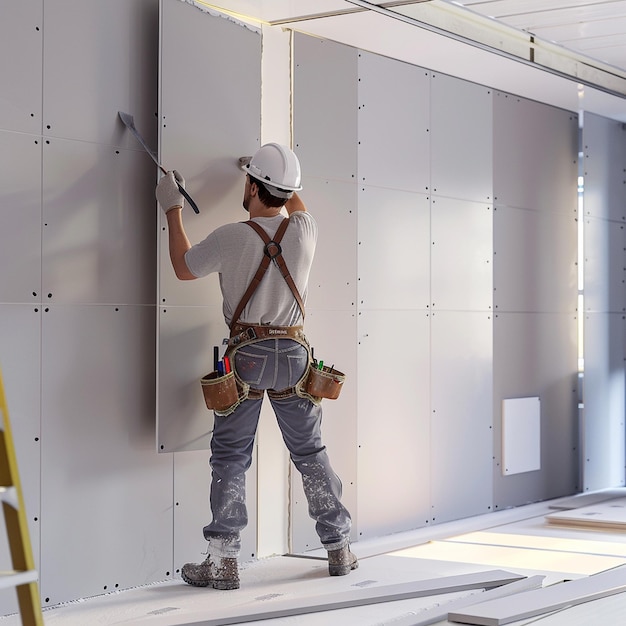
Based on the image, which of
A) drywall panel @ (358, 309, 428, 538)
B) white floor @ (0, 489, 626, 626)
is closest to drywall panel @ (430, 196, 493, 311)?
drywall panel @ (358, 309, 428, 538)

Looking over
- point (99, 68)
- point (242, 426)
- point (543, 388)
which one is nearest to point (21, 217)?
point (99, 68)

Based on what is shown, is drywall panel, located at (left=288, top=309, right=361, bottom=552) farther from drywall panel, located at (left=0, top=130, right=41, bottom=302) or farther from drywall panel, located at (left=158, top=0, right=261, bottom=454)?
drywall panel, located at (left=0, top=130, right=41, bottom=302)

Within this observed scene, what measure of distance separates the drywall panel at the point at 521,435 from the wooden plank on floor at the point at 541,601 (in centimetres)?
199

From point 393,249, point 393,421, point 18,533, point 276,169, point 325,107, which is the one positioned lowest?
point 18,533

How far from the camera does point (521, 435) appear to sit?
6480 millimetres

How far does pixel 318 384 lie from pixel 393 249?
1498 mm

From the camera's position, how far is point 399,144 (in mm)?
5621

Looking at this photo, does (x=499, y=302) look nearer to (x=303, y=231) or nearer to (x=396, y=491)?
(x=396, y=491)

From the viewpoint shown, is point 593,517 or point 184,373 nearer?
point 184,373

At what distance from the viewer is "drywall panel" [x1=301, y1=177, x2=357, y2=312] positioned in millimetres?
5066

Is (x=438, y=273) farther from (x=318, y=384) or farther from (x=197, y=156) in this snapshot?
(x=197, y=156)

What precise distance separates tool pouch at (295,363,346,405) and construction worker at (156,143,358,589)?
0.02 metres

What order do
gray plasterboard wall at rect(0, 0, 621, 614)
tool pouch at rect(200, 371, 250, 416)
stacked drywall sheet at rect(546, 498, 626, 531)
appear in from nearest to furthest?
1. gray plasterboard wall at rect(0, 0, 621, 614)
2. tool pouch at rect(200, 371, 250, 416)
3. stacked drywall sheet at rect(546, 498, 626, 531)

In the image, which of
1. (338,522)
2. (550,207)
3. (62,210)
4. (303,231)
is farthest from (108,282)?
(550,207)
